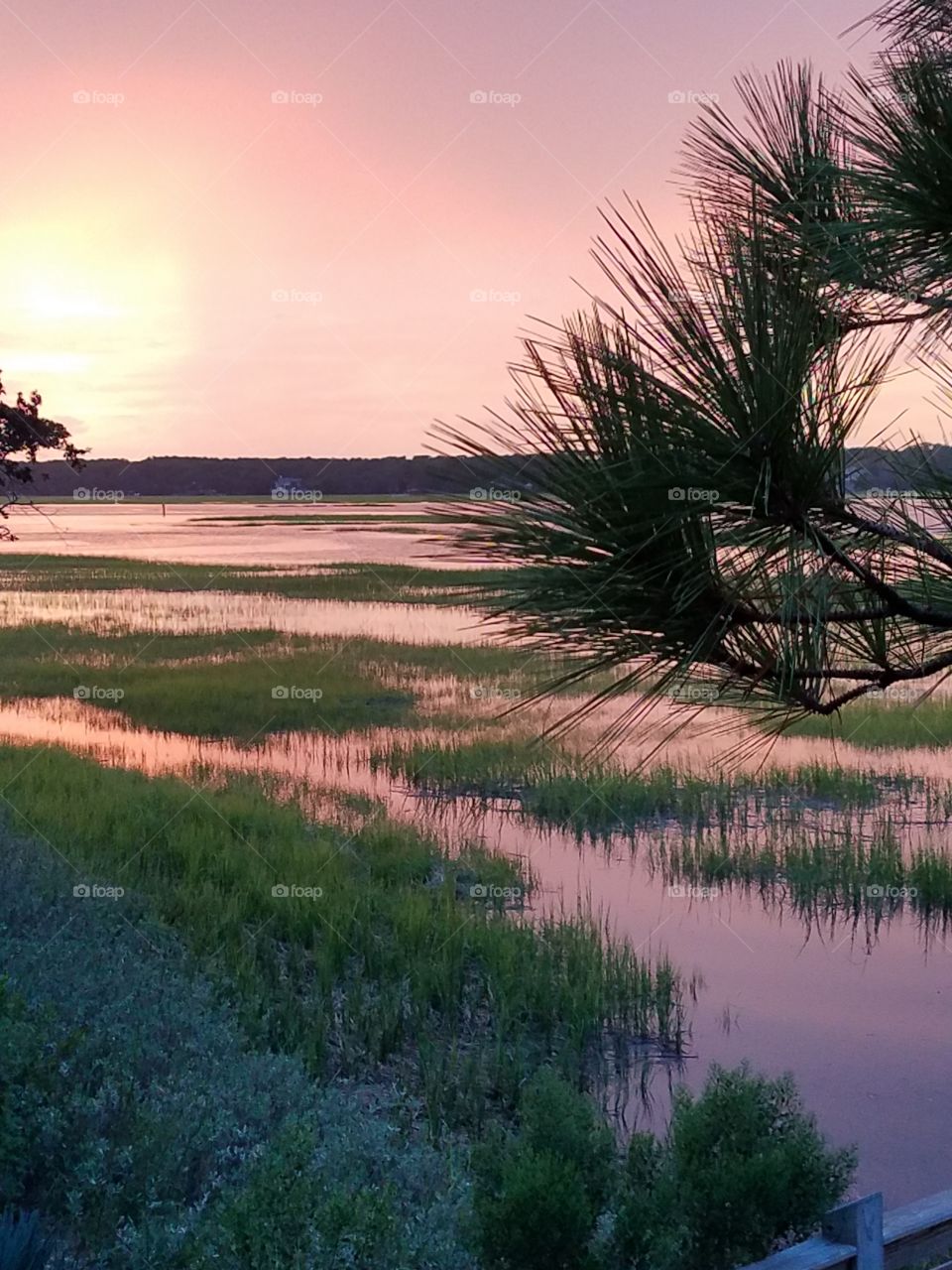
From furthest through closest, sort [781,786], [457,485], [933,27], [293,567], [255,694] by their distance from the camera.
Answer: [293,567]
[255,694]
[781,786]
[933,27]
[457,485]

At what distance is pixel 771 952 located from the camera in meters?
8.88

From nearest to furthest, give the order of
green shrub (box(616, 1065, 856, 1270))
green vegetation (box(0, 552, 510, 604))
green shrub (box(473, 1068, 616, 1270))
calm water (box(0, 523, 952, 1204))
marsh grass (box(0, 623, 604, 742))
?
green shrub (box(473, 1068, 616, 1270))
green shrub (box(616, 1065, 856, 1270))
calm water (box(0, 523, 952, 1204))
marsh grass (box(0, 623, 604, 742))
green vegetation (box(0, 552, 510, 604))

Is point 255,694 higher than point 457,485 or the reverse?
the reverse

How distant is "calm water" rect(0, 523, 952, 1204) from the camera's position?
6.61 m

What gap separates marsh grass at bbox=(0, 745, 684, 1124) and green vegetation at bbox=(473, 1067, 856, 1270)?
2.08 m

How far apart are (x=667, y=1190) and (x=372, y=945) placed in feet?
14.0

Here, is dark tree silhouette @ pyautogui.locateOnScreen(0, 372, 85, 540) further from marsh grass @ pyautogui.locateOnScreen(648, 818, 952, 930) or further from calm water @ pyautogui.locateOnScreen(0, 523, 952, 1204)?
marsh grass @ pyautogui.locateOnScreen(648, 818, 952, 930)

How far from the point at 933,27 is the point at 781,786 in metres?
9.88

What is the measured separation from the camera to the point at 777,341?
268cm

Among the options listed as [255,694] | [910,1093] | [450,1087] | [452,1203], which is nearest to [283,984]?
[450,1087]

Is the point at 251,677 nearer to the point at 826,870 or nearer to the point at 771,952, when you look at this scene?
the point at 826,870

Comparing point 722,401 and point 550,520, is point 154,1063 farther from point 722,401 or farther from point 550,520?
point 722,401

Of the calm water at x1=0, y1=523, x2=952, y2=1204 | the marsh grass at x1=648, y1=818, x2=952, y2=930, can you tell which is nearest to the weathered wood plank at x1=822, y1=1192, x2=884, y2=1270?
the calm water at x1=0, y1=523, x2=952, y2=1204

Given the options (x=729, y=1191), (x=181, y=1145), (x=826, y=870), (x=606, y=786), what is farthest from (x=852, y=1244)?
(x=606, y=786)
